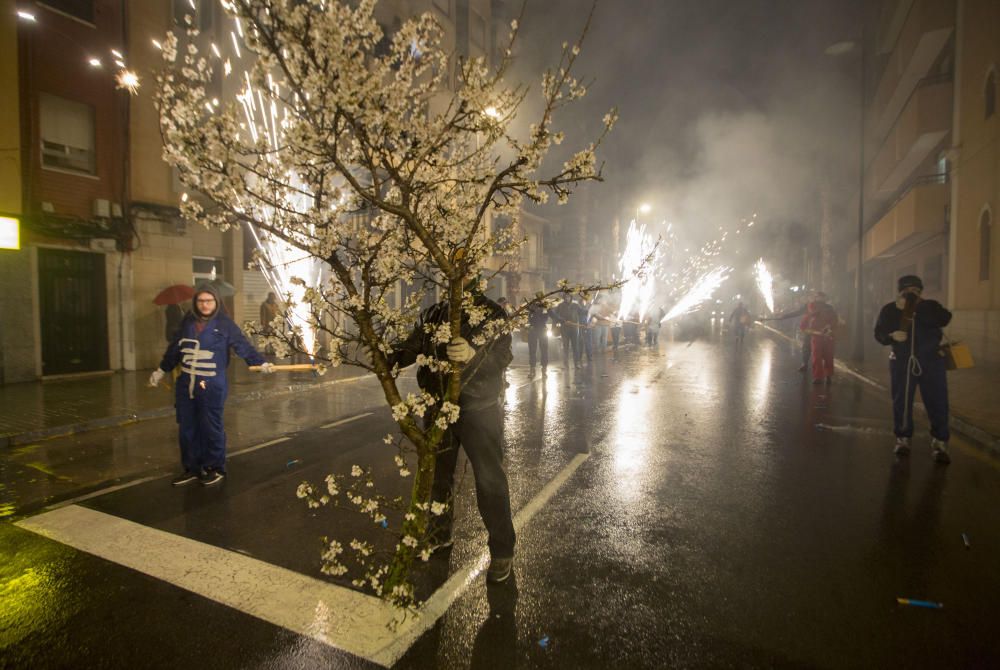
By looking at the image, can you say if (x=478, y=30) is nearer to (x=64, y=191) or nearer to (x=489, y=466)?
(x=64, y=191)

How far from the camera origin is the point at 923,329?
6.16m

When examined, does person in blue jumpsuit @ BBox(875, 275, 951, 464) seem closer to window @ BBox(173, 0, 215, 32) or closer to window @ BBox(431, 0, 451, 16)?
window @ BBox(173, 0, 215, 32)

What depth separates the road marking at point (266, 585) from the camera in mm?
2832

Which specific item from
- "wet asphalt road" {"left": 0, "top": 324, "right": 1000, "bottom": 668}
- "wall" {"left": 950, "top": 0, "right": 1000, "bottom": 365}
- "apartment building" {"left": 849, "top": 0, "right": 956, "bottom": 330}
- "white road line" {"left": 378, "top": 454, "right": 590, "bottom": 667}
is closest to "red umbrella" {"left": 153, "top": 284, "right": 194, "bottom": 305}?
"wet asphalt road" {"left": 0, "top": 324, "right": 1000, "bottom": 668}

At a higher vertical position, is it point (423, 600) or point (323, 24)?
point (323, 24)

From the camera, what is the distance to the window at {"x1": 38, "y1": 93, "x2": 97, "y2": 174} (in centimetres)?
1222

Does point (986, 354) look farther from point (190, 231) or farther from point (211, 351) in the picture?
point (190, 231)

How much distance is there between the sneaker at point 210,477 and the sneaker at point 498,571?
3405 millimetres

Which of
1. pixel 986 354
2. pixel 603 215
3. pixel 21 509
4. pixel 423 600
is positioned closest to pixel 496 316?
pixel 423 600

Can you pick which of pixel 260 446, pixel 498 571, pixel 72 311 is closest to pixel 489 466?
pixel 498 571

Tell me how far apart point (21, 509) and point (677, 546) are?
5.57m

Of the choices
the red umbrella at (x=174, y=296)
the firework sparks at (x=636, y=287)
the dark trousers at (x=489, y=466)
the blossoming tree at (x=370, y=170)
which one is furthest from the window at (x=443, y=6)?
the dark trousers at (x=489, y=466)

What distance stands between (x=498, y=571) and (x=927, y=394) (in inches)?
224

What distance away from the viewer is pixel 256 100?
1438 cm
